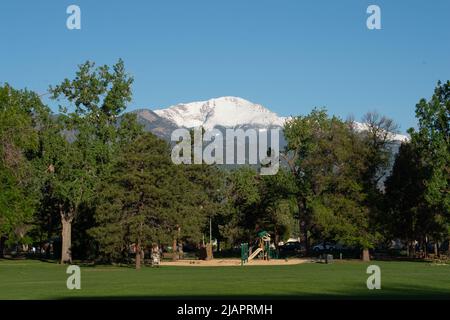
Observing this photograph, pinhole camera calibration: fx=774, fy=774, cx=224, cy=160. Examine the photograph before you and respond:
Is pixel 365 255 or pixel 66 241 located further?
pixel 365 255

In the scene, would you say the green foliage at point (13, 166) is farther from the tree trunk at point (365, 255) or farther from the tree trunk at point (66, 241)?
the tree trunk at point (365, 255)

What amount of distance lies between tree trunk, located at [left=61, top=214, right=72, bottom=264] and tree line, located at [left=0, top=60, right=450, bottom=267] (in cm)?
11

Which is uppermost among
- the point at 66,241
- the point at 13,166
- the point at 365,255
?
the point at 13,166

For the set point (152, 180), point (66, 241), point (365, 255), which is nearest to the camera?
point (152, 180)

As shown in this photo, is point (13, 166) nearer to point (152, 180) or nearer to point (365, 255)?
point (152, 180)

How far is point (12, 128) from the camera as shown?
6450cm

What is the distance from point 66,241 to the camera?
78.2m

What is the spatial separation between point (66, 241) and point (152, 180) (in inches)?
854

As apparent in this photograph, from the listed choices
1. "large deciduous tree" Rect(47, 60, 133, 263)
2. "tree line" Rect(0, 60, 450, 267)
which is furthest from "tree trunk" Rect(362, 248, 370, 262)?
"large deciduous tree" Rect(47, 60, 133, 263)

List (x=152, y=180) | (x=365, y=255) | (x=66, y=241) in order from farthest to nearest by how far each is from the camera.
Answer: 1. (x=365, y=255)
2. (x=66, y=241)
3. (x=152, y=180)

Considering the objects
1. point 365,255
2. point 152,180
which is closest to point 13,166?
point 152,180

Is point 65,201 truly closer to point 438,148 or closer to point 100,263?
point 100,263

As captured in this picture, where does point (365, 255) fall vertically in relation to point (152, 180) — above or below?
below

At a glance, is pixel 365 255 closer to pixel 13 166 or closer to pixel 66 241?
pixel 66 241
